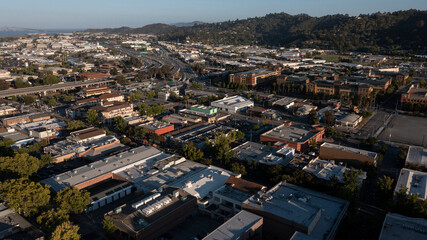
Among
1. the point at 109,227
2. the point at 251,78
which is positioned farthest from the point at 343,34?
the point at 109,227

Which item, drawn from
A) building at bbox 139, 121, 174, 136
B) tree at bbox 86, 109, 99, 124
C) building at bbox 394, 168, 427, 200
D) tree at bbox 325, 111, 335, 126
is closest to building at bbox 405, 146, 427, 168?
building at bbox 394, 168, 427, 200

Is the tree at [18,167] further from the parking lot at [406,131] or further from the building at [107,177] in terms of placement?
the parking lot at [406,131]

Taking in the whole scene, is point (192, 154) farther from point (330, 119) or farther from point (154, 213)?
point (330, 119)

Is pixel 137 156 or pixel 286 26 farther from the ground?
pixel 286 26

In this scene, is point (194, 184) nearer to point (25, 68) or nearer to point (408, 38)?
point (25, 68)

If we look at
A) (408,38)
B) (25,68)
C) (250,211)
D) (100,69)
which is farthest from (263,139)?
(408,38)

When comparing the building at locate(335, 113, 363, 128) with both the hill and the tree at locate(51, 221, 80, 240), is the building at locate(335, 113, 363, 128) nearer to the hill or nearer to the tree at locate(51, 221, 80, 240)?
the tree at locate(51, 221, 80, 240)
